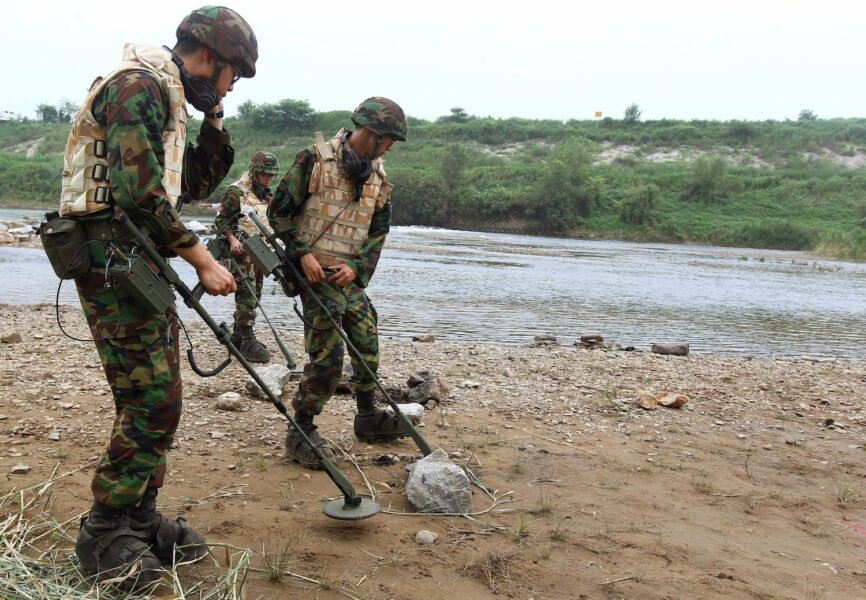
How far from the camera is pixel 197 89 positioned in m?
3.08

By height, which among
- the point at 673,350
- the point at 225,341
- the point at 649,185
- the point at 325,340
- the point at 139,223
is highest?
the point at 649,185

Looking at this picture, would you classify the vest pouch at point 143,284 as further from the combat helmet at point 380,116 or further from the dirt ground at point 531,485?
the combat helmet at point 380,116

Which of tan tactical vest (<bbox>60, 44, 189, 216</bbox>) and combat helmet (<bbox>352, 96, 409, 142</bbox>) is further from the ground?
combat helmet (<bbox>352, 96, 409, 142</bbox>)

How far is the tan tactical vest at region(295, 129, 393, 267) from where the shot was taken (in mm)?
4742

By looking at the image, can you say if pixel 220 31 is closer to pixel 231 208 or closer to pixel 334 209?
pixel 334 209

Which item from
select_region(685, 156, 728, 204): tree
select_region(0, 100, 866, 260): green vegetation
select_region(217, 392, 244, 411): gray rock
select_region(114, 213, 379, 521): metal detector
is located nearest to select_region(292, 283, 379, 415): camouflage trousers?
select_region(114, 213, 379, 521): metal detector

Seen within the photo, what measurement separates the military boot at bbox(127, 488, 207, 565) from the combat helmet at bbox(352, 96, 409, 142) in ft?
8.35

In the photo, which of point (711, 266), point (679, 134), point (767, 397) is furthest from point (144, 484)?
point (679, 134)

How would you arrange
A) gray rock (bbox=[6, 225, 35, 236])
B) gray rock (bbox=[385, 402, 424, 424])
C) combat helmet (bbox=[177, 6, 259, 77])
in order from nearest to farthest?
combat helmet (bbox=[177, 6, 259, 77]) → gray rock (bbox=[385, 402, 424, 424]) → gray rock (bbox=[6, 225, 35, 236])

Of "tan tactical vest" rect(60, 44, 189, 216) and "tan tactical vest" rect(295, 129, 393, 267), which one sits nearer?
"tan tactical vest" rect(60, 44, 189, 216)

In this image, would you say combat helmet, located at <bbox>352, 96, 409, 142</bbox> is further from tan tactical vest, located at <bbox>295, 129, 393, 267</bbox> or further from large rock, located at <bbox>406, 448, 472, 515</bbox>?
large rock, located at <bbox>406, 448, 472, 515</bbox>

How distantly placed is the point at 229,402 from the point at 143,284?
3.05 metres

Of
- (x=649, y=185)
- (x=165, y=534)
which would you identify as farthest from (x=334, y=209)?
(x=649, y=185)

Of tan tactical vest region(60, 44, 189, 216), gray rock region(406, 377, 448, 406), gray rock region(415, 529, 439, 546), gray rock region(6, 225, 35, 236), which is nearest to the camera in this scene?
tan tactical vest region(60, 44, 189, 216)
